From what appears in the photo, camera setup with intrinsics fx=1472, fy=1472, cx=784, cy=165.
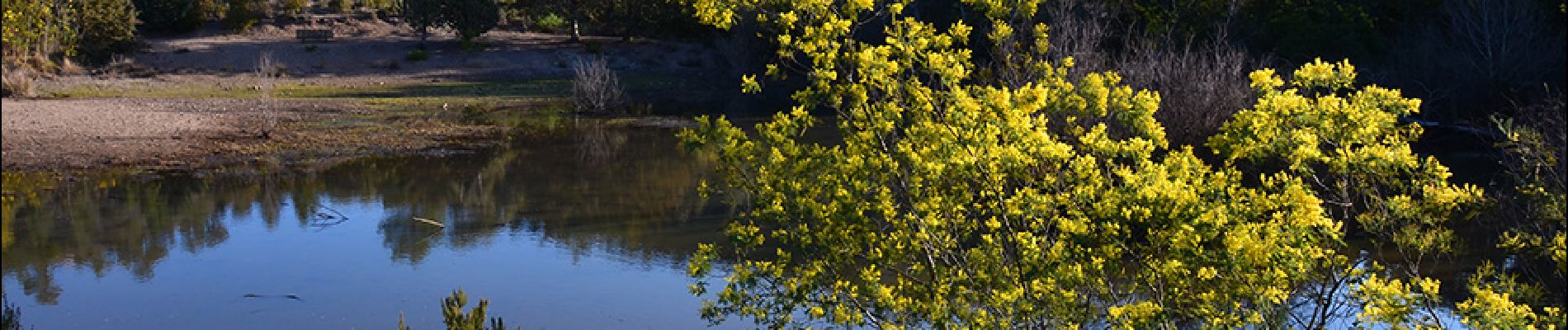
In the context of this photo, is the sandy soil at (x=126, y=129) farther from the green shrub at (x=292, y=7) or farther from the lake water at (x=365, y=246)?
the green shrub at (x=292, y=7)

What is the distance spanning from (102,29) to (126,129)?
15.2m

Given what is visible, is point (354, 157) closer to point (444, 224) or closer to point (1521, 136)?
point (444, 224)

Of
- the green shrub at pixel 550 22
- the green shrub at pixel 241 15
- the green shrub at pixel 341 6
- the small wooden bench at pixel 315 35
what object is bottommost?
the small wooden bench at pixel 315 35

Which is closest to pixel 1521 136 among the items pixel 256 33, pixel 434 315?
pixel 434 315

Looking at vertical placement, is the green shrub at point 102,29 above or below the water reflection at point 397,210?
above

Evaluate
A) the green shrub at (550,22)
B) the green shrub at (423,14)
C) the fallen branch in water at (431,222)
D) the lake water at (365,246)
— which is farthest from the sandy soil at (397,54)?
the fallen branch in water at (431,222)

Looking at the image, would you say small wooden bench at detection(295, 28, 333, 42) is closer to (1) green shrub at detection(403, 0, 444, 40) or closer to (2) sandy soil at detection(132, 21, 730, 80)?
(2) sandy soil at detection(132, 21, 730, 80)

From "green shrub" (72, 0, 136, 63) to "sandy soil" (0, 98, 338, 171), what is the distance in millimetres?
8680

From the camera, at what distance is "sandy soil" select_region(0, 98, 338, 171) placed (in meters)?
22.1

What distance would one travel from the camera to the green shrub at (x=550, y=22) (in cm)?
4944

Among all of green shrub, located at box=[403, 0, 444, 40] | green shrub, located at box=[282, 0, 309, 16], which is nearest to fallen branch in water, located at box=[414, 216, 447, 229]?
green shrub, located at box=[403, 0, 444, 40]

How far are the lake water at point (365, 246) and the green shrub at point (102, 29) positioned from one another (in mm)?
19415

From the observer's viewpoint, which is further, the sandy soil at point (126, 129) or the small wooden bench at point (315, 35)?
the small wooden bench at point (315, 35)

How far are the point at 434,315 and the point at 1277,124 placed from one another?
8.19 meters
